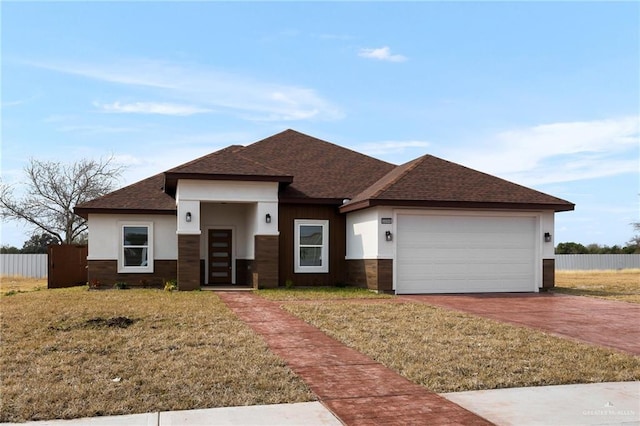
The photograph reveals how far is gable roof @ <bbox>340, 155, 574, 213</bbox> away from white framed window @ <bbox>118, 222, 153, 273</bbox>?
274 inches

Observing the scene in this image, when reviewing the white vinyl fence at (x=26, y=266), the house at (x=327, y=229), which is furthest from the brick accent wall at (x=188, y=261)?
the white vinyl fence at (x=26, y=266)

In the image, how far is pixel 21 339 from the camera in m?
9.76

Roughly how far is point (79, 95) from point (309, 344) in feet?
37.9

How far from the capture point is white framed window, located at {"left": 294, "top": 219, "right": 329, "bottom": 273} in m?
20.8

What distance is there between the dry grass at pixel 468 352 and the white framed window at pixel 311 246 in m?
7.88

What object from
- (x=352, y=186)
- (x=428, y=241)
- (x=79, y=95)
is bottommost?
(x=428, y=241)

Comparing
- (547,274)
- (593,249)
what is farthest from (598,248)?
(547,274)

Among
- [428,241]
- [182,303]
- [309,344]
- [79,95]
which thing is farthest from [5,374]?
[428,241]

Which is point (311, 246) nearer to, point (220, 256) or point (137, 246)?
point (220, 256)

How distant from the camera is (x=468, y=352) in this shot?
9.00m

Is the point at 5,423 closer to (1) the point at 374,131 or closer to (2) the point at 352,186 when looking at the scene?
(2) the point at 352,186

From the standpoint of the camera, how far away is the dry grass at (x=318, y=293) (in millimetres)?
16438

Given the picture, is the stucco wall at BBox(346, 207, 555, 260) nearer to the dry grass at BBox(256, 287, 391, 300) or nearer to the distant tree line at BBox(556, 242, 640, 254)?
the dry grass at BBox(256, 287, 391, 300)

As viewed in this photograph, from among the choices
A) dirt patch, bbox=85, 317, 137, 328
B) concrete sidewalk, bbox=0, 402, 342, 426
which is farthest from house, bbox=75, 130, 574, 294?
concrete sidewalk, bbox=0, 402, 342, 426
